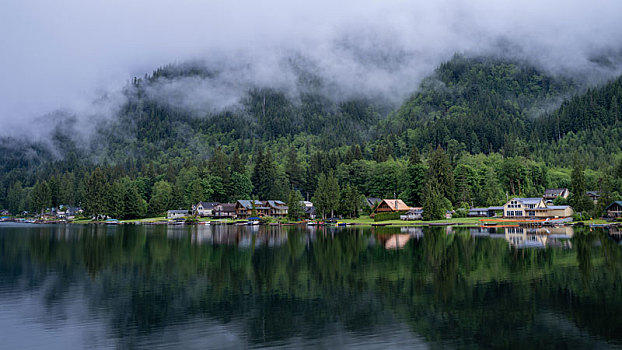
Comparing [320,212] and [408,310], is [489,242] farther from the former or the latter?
[320,212]

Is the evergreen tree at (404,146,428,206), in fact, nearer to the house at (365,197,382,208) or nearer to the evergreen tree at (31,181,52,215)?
the house at (365,197,382,208)

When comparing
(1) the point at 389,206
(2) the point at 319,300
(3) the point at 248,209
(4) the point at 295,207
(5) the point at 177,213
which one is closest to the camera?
(2) the point at 319,300

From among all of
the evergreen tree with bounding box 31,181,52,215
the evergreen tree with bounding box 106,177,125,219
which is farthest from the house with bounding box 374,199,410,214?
the evergreen tree with bounding box 31,181,52,215

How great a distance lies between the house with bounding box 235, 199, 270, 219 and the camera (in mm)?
162250

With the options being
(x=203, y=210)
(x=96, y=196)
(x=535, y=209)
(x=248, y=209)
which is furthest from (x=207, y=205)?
(x=535, y=209)

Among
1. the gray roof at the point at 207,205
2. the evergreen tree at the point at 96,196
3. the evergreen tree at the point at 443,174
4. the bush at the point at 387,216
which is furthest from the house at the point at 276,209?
the evergreen tree at the point at 96,196

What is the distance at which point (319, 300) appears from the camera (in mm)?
31469

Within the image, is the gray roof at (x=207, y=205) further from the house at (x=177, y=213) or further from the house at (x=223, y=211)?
the house at (x=177, y=213)

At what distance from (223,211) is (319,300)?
13586cm

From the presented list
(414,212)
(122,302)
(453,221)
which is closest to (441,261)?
(122,302)

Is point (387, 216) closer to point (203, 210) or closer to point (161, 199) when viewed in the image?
point (203, 210)

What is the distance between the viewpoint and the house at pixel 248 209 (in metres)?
162

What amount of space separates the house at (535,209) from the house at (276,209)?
251ft

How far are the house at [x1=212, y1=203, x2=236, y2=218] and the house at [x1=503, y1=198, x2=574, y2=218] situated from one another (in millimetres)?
91465
